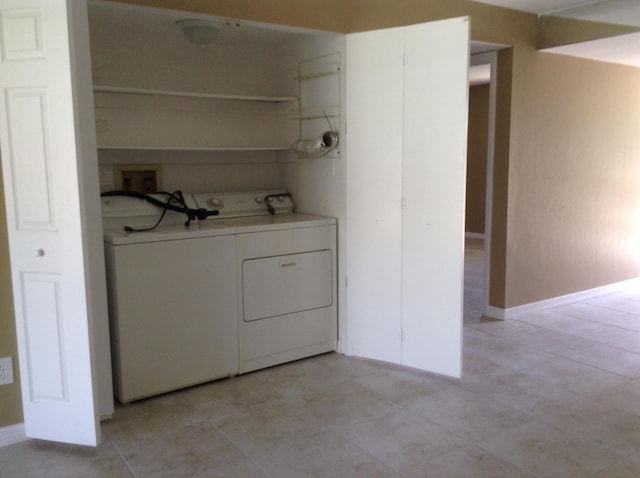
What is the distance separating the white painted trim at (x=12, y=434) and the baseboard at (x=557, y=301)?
134 inches

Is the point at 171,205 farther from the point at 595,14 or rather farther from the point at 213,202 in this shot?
the point at 595,14

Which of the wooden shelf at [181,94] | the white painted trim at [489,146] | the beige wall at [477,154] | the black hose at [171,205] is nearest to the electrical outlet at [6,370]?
the black hose at [171,205]

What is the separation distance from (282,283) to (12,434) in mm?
1603

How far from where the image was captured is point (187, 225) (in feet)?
11.0

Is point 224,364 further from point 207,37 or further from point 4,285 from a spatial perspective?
point 207,37

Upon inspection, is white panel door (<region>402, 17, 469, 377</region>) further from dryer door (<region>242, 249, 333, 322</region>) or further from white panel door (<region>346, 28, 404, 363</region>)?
dryer door (<region>242, 249, 333, 322</region>)

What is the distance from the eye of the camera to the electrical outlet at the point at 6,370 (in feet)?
8.44

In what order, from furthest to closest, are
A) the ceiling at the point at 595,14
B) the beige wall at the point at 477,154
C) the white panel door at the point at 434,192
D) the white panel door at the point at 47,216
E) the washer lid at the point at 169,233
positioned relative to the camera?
the beige wall at the point at 477,154 → the ceiling at the point at 595,14 → the white panel door at the point at 434,192 → the washer lid at the point at 169,233 → the white panel door at the point at 47,216

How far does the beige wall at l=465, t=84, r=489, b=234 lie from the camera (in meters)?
8.16

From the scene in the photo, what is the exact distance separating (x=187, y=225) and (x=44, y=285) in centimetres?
102

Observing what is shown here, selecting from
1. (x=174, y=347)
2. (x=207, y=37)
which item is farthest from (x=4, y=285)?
(x=207, y=37)

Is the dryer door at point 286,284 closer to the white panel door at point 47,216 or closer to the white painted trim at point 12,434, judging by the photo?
the white panel door at point 47,216

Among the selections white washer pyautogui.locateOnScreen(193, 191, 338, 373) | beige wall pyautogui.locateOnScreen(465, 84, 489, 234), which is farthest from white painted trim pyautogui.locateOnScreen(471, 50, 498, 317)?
beige wall pyautogui.locateOnScreen(465, 84, 489, 234)

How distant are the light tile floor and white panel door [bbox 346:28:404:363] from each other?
0.27 meters
